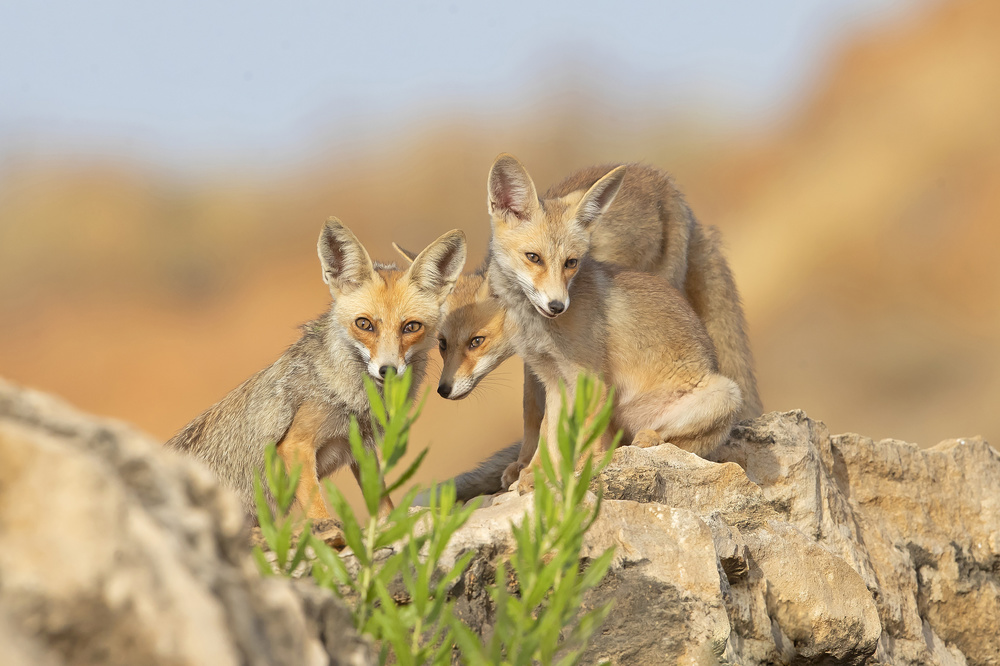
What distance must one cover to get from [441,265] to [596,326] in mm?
899

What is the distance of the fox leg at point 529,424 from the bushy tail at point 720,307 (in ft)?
4.36

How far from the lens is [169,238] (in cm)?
2267

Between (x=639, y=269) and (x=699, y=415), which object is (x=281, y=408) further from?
(x=639, y=269)

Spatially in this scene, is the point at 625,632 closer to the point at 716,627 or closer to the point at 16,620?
the point at 716,627

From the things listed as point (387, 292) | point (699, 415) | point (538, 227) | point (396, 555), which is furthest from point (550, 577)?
point (538, 227)

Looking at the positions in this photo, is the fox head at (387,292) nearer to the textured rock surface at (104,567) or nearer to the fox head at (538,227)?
the fox head at (538,227)

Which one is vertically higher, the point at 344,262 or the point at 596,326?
the point at 596,326

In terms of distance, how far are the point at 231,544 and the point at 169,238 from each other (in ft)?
75.0

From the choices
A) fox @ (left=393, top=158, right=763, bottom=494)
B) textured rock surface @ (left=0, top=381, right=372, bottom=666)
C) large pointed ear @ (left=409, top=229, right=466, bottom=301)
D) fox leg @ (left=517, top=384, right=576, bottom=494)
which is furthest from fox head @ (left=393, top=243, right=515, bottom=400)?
textured rock surface @ (left=0, top=381, right=372, bottom=666)

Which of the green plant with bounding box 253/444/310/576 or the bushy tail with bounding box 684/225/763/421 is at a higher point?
the bushy tail with bounding box 684/225/763/421

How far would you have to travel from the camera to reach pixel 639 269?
5.69m

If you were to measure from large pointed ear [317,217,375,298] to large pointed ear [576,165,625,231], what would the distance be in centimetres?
121

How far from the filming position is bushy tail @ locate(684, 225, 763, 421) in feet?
19.2

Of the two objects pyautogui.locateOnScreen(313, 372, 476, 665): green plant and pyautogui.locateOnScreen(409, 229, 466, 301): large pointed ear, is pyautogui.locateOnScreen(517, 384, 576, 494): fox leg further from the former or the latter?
pyautogui.locateOnScreen(313, 372, 476, 665): green plant
